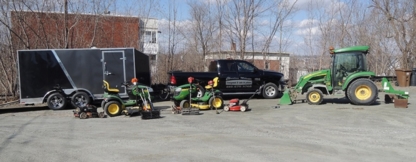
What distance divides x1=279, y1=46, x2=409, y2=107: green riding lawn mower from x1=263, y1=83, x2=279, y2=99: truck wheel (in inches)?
102

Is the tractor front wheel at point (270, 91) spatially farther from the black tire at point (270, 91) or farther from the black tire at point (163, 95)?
the black tire at point (163, 95)

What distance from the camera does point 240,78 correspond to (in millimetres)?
15617

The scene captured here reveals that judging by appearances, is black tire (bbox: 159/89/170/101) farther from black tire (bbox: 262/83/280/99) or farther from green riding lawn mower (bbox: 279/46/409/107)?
green riding lawn mower (bbox: 279/46/409/107)

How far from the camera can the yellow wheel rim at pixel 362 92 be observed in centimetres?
1241

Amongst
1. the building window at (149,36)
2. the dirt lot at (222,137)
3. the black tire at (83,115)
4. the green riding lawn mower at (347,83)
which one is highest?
the building window at (149,36)

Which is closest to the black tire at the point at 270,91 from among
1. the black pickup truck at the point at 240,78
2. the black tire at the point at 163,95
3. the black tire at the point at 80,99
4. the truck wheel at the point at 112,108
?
the black pickup truck at the point at 240,78

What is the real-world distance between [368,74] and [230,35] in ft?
39.0

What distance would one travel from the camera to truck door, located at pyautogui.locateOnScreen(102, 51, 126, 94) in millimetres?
13727

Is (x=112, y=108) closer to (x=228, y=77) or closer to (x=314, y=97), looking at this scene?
(x=228, y=77)

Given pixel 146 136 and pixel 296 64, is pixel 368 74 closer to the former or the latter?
pixel 146 136

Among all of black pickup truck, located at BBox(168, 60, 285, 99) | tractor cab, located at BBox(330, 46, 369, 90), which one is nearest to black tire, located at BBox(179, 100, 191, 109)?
black pickup truck, located at BBox(168, 60, 285, 99)

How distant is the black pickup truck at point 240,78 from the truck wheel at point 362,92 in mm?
4152

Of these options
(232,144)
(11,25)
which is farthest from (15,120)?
(11,25)

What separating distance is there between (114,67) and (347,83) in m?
8.94
